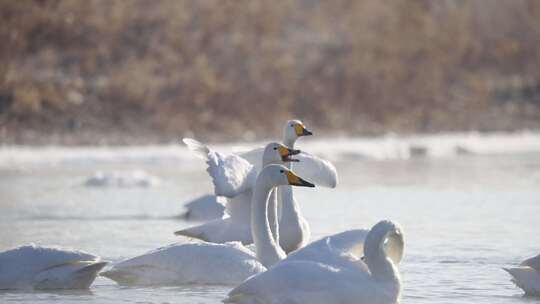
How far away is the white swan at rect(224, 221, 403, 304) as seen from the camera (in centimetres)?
666

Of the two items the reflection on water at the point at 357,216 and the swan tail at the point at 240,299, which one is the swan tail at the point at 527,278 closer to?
the reflection on water at the point at 357,216

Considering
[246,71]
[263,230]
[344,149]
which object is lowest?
[263,230]

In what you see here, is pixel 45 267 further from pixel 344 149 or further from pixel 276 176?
pixel 344 149

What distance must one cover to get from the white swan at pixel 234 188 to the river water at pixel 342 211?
1.91 ft

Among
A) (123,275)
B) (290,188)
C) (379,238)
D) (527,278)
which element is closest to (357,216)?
(290,188)

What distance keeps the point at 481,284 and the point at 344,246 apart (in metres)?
1.11

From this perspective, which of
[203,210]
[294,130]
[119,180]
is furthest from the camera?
[119,180]

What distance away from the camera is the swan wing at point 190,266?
25.2 feet

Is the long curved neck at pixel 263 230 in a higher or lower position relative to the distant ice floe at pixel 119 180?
lower

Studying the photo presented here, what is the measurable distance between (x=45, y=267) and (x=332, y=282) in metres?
1.84

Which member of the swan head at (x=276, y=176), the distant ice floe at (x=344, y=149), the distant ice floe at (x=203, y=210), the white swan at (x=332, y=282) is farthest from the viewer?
the distant ice floe at (x=344, y=149)

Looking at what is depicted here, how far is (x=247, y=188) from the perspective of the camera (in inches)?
348

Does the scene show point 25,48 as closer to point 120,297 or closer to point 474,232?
point 474,232

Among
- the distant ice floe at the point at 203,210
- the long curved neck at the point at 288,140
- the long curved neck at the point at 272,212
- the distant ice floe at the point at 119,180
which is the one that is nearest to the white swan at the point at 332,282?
the long curved neck at the point at 272,212
